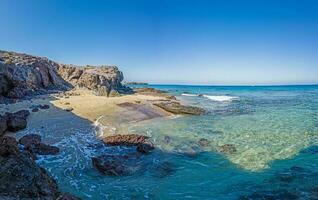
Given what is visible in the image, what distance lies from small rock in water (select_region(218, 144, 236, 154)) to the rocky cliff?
665 inches

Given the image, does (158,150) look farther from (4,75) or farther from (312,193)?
(4,75)

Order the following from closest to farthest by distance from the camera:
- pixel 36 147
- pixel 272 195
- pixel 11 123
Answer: pixel 272 195
pixel 36 147
pixel 11 123

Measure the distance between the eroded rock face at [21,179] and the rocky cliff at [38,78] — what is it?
18.5 meters

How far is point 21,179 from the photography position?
5.98m

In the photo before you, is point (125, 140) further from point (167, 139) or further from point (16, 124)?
point (16, 124)

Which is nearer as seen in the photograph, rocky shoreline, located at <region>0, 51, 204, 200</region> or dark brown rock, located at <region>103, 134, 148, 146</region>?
rocky shoreline, located at <region>0, 51, 204, 200</region>

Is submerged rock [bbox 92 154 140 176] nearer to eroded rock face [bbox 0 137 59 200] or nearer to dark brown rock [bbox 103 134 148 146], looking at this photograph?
dark brown rock [bbox 103 134 148 146]

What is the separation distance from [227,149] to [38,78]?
28035 millimetres

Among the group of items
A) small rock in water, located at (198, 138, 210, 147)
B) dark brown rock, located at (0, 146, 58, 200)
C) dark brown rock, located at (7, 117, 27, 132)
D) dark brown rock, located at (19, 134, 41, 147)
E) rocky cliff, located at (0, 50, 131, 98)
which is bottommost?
small rock in water, located at (198, 138, 210, 147)

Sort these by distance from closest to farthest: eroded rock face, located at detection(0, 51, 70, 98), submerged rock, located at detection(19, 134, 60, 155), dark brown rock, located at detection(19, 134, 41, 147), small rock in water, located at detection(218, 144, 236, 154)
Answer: submerged rock, located at detection(19, 134, 60, 155) → dark brown rock, located at detection(19, 134, 41, 147) → small rock in water, located at detection(218, 144, 236, 154) → eroded rock face, located at detection(0, 51, 70, 98)

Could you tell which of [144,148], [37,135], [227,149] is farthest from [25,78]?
[227,149]

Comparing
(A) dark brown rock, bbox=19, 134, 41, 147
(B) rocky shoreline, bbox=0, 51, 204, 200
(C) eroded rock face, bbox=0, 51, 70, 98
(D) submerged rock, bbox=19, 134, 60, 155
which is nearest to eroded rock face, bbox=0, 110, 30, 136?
(B) rocky shoreline, bbox=0, 51, 204, 200

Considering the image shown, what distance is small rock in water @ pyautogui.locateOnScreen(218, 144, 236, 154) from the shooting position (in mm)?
13922

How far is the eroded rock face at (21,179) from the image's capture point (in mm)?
5703
